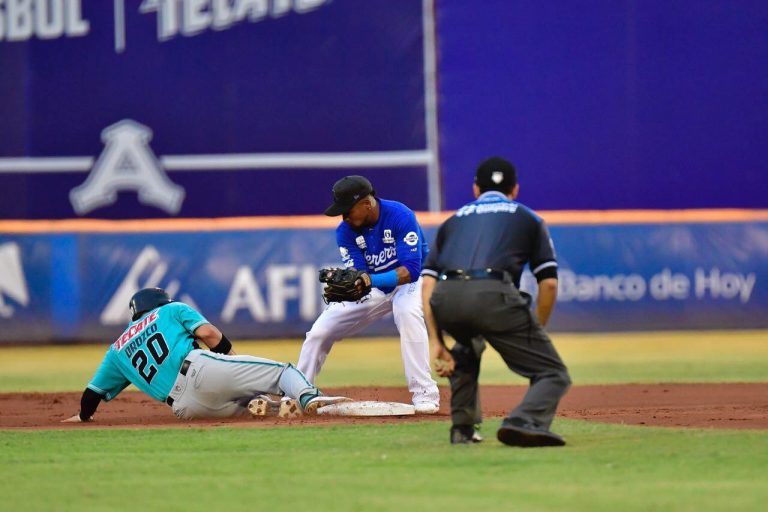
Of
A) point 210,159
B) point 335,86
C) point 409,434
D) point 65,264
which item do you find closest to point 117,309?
point 65,264

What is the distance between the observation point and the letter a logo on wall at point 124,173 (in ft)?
60.3

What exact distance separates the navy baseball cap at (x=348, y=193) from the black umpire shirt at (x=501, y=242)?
1.80m

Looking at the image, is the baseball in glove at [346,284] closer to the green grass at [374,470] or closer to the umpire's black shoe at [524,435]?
the green grass at [374,470]

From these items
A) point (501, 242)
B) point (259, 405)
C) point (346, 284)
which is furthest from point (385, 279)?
point (501, 242)

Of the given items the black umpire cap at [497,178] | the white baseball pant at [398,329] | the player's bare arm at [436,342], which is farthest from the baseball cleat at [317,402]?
the black umpire cap at [497,178]

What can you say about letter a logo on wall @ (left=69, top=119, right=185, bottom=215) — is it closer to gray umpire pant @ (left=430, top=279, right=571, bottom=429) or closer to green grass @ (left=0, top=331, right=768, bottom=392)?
green grass @ (left=0, top=331, right=768, bottom=392)

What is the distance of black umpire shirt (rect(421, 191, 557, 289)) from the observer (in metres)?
6.49

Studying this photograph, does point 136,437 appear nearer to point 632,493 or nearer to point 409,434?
point 409,434

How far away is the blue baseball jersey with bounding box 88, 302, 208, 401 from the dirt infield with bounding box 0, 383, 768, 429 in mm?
269

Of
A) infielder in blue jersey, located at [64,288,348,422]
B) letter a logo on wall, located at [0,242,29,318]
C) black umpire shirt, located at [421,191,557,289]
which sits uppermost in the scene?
black umpire shirt, located at [421,191,557,289]

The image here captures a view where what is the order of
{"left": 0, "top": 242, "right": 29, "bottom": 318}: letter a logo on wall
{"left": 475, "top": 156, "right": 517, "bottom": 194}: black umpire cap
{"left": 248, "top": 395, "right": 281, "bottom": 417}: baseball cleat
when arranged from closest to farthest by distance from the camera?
{"left": 475, "top": 156, "right": 517, "bottom": 194}: black umpire cap → {"left": 248, "top": 395, "right": 281, "bottom": 417}: baseball cleat → {"left": 0, "top": 242, "right": 29, "bottom": 318}: letter a logo on wall

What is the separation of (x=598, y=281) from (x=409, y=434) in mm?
9431

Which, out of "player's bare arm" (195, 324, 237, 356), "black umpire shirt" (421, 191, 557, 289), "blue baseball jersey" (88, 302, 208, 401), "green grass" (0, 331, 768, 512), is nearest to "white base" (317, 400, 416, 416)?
"green grass" (0, 331, 768, 512)

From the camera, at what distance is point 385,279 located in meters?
8.45
